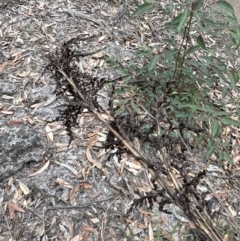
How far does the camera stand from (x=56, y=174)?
2.38 metres

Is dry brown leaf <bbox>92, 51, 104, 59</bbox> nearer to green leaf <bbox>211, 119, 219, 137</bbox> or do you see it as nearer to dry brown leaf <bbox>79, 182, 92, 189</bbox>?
dry brown leaf <bbox>79, 182, 92, 189</bbox>

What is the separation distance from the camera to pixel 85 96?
1312mm

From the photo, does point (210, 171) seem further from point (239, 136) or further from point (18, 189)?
point (18, 189)

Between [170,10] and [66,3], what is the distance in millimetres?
1435

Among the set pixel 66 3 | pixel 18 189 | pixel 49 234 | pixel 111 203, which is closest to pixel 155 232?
pixel 111 203

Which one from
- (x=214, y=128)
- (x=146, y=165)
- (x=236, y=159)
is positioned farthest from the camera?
(x=236, y=159)

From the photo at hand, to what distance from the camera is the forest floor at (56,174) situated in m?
2.19

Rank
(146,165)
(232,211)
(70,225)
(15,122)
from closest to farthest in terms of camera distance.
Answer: (146,165)
(70,225)
(232,211)
(15,122)

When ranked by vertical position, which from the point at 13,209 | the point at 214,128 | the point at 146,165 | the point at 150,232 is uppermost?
the point at 146,165

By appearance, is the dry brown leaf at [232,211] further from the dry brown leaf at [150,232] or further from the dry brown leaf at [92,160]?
the dry brown leaf at [92,160]

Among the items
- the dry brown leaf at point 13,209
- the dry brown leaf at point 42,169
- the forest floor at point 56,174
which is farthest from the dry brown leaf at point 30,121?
the dry brown leaf at point 13,209

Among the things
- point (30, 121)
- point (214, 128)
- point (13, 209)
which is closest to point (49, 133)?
point (30, 121)

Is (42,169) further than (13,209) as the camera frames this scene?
Yes

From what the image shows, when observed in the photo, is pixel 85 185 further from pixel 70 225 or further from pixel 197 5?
pixel 197 5
